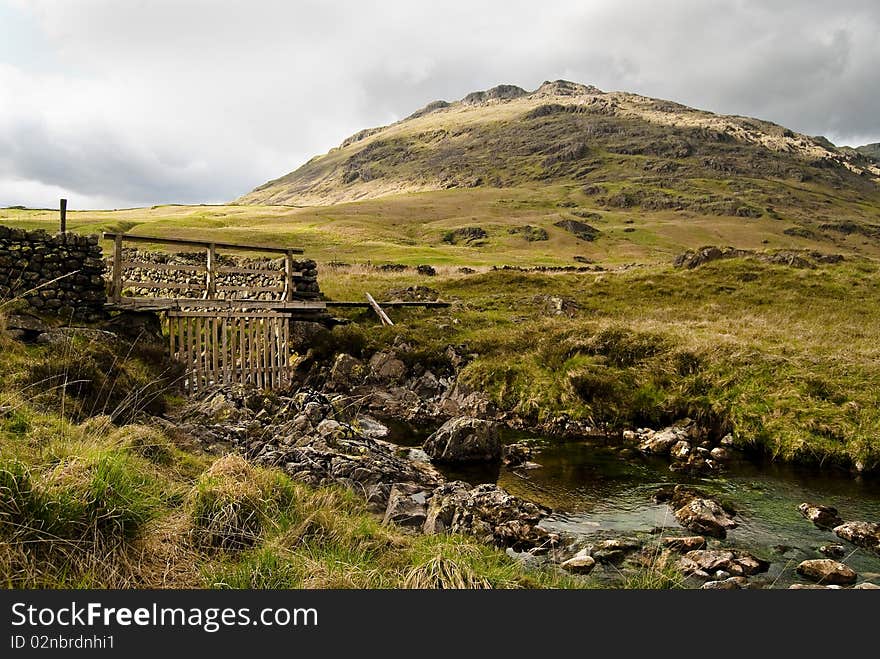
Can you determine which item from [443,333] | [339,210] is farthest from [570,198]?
[443,333]

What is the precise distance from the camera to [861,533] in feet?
32.7

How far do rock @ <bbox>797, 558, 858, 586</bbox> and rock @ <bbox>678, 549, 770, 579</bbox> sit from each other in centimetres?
51

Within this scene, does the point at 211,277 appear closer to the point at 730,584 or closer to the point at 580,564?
the point at 580,564

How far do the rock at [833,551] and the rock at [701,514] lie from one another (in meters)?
1.40

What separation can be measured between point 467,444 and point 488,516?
13.6ft

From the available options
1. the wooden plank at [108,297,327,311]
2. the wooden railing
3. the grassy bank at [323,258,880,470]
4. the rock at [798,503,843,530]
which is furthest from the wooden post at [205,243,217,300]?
the rock at [798,503,843,530]

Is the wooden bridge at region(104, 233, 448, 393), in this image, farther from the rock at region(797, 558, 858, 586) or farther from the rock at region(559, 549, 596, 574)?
the rock at region(797, 558, 858, 586)

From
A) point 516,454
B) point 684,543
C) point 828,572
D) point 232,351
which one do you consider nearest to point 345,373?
point 232,351

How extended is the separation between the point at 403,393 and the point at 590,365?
255 inches

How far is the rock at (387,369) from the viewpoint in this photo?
2119 cm

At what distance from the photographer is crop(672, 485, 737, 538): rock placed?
10.2 metres

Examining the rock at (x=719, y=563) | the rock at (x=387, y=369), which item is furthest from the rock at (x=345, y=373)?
the rock at (x=719, y=563)

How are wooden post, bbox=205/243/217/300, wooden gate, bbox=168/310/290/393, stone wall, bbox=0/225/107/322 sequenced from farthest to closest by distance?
wooden post, bbox=205/243/217/300 < wooden gate, bbox=168/310/290/393 < stone wall, bbox=0/225/107/322

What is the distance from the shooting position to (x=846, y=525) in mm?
10242
